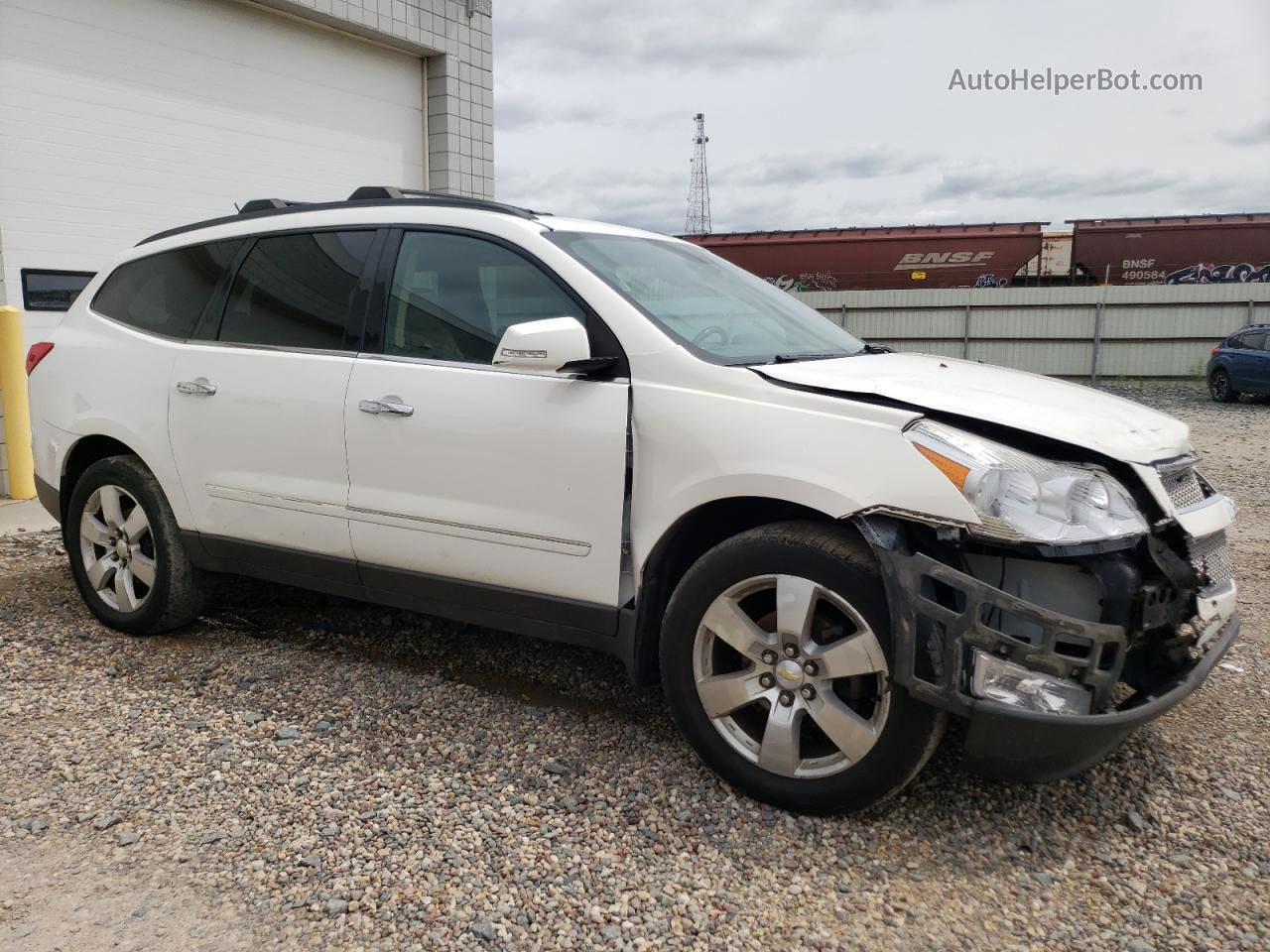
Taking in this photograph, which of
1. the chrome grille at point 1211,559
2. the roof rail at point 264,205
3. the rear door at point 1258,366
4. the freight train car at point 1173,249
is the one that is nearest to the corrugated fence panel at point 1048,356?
the rear door at point 1258,366

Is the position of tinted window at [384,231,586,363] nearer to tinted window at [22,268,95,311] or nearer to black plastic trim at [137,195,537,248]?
black plastic trim at [137,195,537,248]

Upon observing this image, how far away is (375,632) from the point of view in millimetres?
4508

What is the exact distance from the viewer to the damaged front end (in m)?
2.45

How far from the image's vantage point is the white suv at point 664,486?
2.52 meters

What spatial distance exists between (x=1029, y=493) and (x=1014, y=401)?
43cm

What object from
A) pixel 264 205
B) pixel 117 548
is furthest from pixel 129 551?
pixel 264 205

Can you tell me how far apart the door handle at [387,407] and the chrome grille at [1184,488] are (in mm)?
2343

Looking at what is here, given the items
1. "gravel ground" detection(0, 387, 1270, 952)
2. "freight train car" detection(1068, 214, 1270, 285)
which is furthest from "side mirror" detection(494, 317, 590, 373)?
"freight train car" detection(1068, 214, 1270, 285)

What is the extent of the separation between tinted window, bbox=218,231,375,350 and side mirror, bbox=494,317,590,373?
1013 millimetres

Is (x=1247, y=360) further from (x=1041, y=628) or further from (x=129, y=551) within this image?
(x=129, y=551)

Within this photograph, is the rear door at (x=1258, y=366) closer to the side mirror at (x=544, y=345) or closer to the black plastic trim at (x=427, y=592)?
the black plastic trim at (x=427, y=592)

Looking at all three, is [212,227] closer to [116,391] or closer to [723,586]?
[116,391]

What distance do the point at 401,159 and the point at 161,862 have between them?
27.0 feet

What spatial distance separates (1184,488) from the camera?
2834 mm
